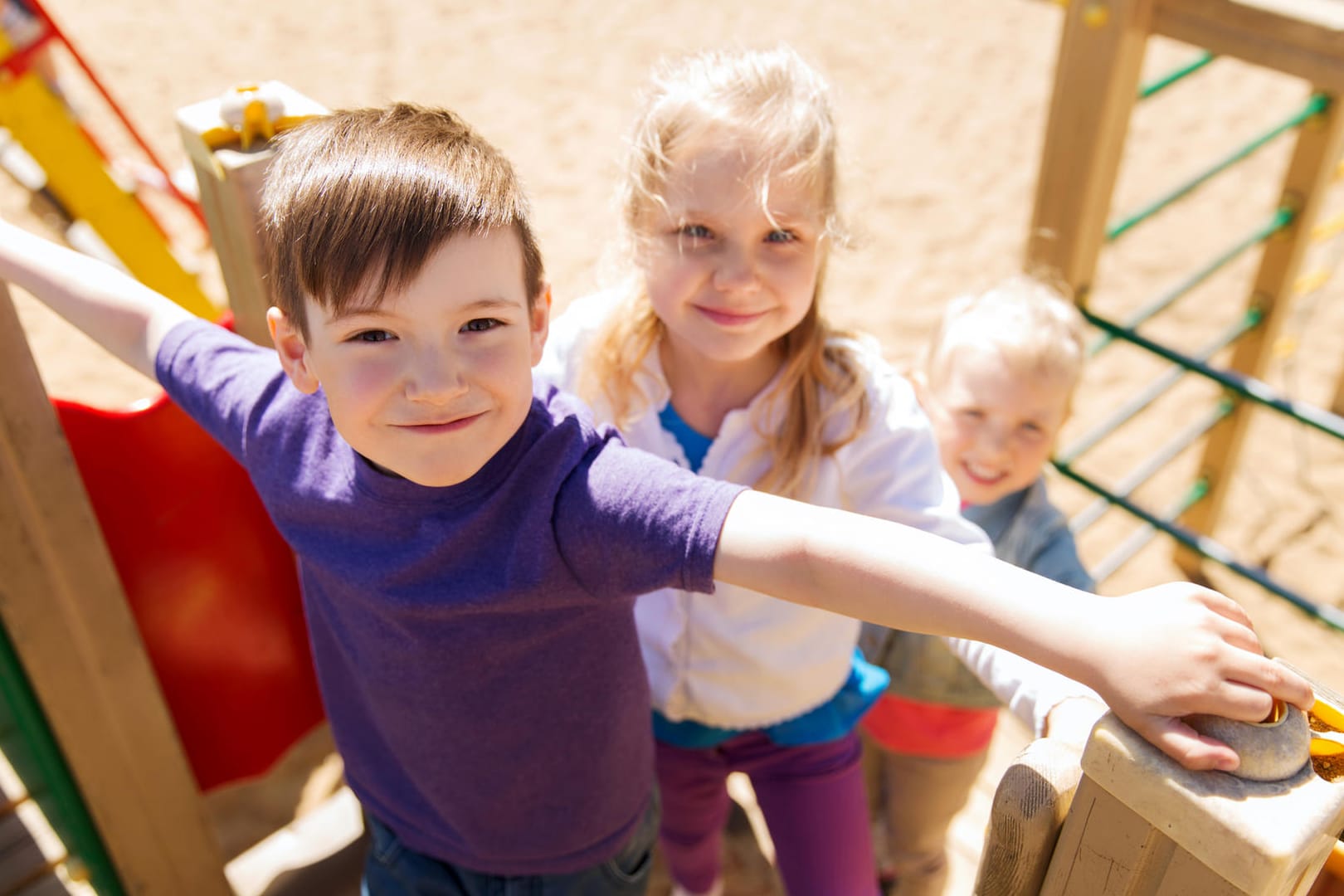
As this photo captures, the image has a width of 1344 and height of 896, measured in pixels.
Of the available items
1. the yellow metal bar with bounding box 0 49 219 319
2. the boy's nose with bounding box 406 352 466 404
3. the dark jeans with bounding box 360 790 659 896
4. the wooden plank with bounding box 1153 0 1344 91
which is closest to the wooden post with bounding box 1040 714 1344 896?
the boy's nose with bounding box 406 352 466 404

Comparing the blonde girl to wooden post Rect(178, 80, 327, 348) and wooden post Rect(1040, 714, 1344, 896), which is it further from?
wooden post Rect(178, 80, 327, 348)

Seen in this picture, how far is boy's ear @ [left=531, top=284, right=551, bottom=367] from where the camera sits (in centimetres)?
126

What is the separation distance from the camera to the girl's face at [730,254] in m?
1.50

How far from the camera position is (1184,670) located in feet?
2.98

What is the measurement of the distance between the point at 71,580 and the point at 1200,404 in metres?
4.12

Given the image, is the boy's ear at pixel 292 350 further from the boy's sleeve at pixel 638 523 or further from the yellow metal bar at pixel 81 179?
the yellow metal bar at pixel 81 179

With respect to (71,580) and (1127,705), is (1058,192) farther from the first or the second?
(71,580)

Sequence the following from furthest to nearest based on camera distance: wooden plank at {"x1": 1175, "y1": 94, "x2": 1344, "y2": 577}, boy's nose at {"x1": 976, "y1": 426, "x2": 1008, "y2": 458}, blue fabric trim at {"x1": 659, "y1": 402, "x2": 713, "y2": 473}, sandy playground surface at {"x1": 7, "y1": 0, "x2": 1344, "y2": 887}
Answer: sandy playground surface at {"x1": 7, "y1": 0, "x2": 1344, "y2": 887}
wooden plank at {"x1": 1175, "y1": 94, "x2": 1344, "y2": 577}
boy's nose at {"x1": 976, "y1": 426, "x2": 1008, "y2": 458}
blue fabric trim at {"x1": 659, "y1": 402, "x2": 713, "y2": 473}

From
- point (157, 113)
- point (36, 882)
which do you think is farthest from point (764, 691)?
point (157, 113)

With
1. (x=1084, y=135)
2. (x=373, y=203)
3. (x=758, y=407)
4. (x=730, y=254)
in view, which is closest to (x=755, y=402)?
(x=758, y=407)

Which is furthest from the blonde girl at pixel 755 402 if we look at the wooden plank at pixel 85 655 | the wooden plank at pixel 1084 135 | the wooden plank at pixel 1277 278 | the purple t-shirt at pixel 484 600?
the wooden plank at pixel 1277 278

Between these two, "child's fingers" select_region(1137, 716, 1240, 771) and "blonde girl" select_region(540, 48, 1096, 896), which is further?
"blonde girl" select_region(540, 48, 1096, 896)

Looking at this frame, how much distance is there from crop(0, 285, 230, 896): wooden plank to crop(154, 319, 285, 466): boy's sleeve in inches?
9.1

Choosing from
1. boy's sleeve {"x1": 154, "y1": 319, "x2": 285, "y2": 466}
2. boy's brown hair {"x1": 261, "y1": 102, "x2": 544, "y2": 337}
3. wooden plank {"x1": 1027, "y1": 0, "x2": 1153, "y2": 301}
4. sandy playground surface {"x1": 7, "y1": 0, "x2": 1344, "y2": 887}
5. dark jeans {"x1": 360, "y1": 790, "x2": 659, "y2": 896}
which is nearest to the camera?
boy's brown hair {"x1": 261, "y1": 102, "x2": 544, "y2": 337}
